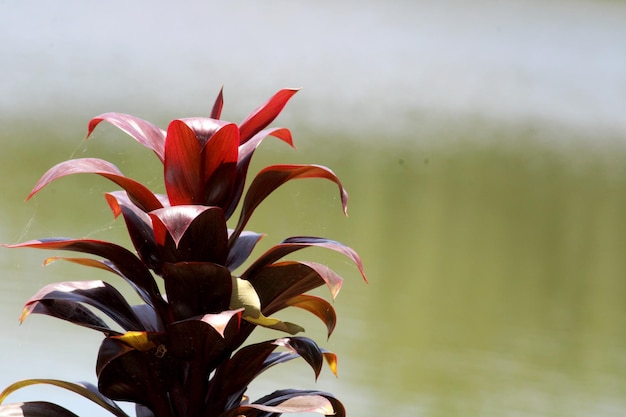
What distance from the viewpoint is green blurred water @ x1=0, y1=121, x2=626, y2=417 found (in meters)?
2.44

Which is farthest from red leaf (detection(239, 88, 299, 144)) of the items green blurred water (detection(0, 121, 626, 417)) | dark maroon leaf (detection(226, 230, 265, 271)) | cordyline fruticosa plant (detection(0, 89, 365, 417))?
green blurred water (detection(0, 121, 626, 417))

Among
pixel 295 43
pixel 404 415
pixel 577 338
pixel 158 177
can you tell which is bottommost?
pixel 404 415

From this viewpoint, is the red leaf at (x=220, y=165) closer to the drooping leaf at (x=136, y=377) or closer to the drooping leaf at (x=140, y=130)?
the drooping leaf at (x=140, y=130)

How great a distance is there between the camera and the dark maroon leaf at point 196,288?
2.96ft

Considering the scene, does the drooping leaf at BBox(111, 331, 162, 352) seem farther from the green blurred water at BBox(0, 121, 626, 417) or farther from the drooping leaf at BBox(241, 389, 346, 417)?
the green blurred water at BBox(0, 121, 626, 417)

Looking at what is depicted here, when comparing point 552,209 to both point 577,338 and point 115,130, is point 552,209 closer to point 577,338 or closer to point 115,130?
point 577,338

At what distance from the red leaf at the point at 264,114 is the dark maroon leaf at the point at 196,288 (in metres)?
0.20

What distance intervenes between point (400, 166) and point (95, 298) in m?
4.59

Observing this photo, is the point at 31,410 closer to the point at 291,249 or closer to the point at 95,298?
the point at 95,298

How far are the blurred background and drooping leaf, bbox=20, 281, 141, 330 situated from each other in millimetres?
1072

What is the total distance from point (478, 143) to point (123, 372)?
18.6 feet

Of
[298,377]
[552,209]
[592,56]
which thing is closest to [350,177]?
[552,209]

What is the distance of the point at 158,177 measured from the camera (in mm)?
3938

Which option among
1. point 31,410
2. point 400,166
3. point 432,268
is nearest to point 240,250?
point 31,410
